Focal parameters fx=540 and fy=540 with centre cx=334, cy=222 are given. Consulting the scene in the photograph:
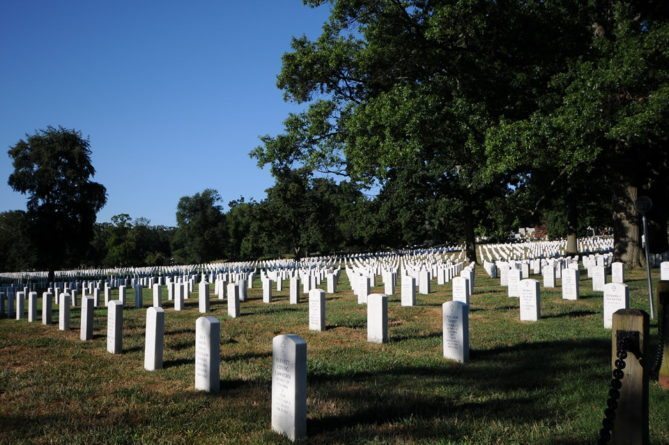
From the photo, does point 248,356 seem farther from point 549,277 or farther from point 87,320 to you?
point 549,277

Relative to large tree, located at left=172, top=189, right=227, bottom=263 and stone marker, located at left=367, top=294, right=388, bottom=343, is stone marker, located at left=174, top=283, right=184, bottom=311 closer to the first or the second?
stone marker, located at left=367, top=294, right=388, bottom=343

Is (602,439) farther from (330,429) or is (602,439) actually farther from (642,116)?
(642,116)

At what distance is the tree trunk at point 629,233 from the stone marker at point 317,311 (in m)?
17.1

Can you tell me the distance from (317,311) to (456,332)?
406 cm

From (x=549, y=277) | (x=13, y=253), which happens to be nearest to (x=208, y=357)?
(x=549, y=277)

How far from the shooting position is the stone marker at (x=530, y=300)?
11.4 metres

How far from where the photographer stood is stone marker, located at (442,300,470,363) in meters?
7.91

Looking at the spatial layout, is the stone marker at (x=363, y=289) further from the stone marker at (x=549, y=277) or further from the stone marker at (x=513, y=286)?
the stone marker at (x=549, y=277)

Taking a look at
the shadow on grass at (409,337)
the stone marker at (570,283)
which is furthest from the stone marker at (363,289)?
the shadow on grass at (409,337)

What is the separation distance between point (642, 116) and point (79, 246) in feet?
114

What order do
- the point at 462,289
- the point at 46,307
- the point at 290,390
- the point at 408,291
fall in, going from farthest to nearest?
the point at 408,291 < the point at 46,307 < the point at 462,289 < the point at 290,390

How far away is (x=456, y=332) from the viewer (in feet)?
26.2

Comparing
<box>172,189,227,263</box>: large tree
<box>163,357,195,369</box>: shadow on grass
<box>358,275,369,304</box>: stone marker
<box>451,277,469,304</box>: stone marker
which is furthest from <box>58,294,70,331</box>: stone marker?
<box>172,189,227,263</box>: large tree

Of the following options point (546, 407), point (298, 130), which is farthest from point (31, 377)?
point (298, 130)
